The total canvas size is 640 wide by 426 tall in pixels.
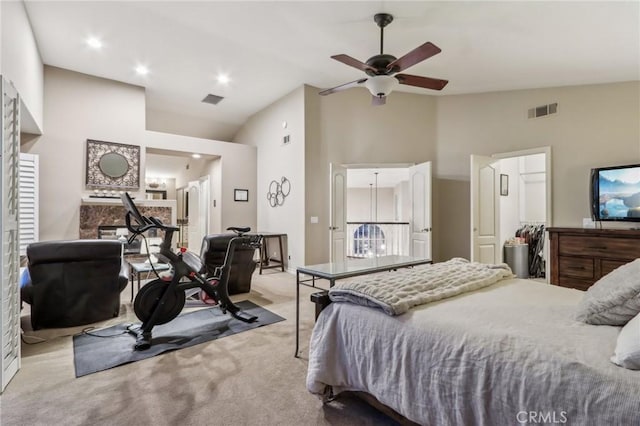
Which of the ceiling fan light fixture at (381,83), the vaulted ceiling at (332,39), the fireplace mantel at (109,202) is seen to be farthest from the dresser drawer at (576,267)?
the fireplace mantel at (109,202)

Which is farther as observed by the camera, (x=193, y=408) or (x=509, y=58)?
(x=509, y=58)

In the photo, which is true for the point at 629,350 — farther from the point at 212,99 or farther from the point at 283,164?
the point at 212,99

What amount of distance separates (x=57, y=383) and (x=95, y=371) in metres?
0.21

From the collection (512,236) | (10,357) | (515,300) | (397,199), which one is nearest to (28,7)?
(10,357)

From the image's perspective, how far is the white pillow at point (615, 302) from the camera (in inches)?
49.5

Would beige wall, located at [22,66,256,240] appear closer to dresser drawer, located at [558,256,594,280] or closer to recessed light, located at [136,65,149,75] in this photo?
recessed light, located at [136,65,149,75]

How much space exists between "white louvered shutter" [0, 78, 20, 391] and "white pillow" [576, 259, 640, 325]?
325cm

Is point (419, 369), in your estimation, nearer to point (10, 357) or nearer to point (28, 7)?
point (10, 357)

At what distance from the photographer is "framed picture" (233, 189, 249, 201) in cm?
698

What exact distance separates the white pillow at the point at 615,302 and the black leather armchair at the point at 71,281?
11.9 ft

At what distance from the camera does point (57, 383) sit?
2064mm

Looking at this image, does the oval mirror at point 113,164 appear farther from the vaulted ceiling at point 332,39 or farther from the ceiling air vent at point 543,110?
the ceiling air vent at point 543,110

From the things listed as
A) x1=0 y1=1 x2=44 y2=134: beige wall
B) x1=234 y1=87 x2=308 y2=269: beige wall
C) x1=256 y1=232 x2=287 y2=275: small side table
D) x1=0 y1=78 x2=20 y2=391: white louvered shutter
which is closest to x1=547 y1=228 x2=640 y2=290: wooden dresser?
x1=234 y1=87 x2=308 y2=269: beige wall

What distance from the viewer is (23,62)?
360 centimetres
